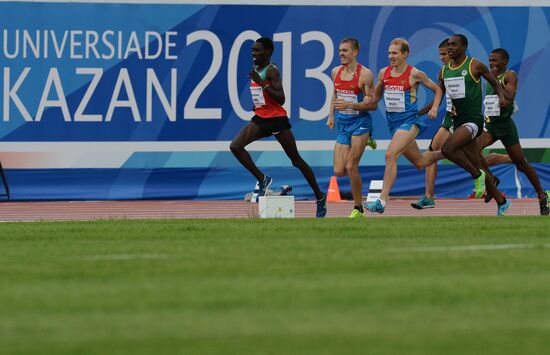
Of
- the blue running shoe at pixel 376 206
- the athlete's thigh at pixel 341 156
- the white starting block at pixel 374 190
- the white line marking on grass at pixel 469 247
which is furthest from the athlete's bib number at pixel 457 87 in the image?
the white line marking on grass at pixel 469 247

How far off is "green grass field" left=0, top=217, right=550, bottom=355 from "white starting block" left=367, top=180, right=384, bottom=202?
871cm

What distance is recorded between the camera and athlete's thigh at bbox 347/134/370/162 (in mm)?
18438

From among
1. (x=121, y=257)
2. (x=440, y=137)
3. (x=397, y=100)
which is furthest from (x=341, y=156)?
(x=121, y=257)

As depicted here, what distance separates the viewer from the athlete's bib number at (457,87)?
59.3ft

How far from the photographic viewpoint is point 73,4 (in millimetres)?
23969

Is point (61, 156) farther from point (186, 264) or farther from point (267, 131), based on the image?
point (186, 264)

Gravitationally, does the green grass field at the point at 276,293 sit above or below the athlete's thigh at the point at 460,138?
below

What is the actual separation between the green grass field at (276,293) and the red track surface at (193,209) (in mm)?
6339

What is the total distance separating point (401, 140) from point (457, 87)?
3.43 feet

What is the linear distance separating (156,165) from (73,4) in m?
2.96

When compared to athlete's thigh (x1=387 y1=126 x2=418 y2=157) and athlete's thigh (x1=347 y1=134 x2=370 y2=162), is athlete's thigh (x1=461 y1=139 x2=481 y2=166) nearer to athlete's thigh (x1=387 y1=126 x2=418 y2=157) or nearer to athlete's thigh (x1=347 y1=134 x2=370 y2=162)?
athlete's thigh (x1=387 y1=126 x2=418 y2=157)

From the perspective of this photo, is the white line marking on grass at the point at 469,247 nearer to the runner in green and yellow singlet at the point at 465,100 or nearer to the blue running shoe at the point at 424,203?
the runner in green and yellow singlet at the point at 465,100

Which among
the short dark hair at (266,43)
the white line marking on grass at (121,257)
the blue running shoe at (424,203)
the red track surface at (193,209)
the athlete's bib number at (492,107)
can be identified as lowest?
the red track surface at (193,209)

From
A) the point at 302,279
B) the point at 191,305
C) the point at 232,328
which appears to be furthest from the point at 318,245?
the point at 232,328
